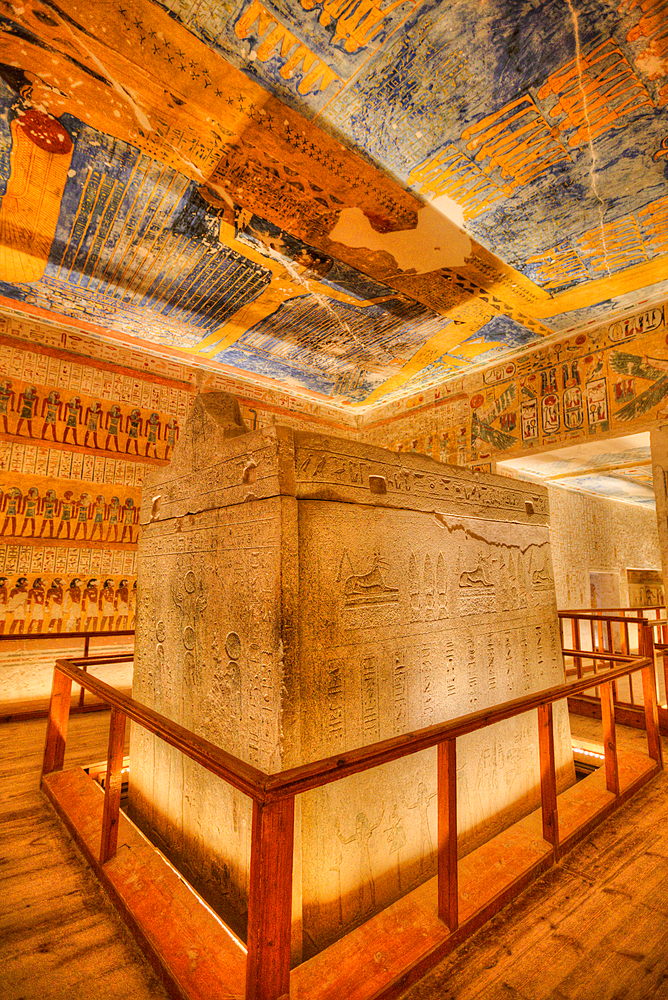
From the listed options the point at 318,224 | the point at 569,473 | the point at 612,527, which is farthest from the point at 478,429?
the point at 612,527

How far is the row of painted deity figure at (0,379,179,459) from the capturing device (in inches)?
209

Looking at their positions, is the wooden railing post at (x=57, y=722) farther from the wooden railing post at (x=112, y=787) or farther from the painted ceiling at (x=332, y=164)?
the painted ceiling at (x=332, y=164)

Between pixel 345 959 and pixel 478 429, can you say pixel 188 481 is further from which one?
pixel 478 429

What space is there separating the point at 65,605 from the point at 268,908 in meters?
5.23

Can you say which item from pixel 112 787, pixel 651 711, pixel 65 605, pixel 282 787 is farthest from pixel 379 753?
pixel 65 605

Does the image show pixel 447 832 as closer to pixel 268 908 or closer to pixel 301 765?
pixel 301 765

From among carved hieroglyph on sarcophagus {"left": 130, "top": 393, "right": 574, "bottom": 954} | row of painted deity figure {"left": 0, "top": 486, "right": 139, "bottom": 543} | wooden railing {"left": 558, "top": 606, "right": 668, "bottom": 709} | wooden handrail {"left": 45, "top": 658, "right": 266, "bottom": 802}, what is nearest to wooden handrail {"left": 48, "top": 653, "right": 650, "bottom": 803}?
wooden handrail {"left": 45, "top": 658, "right": 266, "bottom": 802}

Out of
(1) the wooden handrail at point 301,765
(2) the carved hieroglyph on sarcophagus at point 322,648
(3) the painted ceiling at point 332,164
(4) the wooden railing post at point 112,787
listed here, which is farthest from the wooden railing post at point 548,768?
(3) the painted ceiling at point 332,164

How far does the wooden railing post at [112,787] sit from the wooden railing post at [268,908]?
1.03m

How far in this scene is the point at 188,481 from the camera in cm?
245

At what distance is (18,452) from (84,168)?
10.0 feet

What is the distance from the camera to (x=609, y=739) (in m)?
2.62

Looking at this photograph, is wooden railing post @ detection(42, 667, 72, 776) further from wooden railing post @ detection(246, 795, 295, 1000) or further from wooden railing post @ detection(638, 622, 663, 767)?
wooden railing post @ detection(638, 622, 663, 767)

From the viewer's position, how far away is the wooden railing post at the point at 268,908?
110 centimetres
